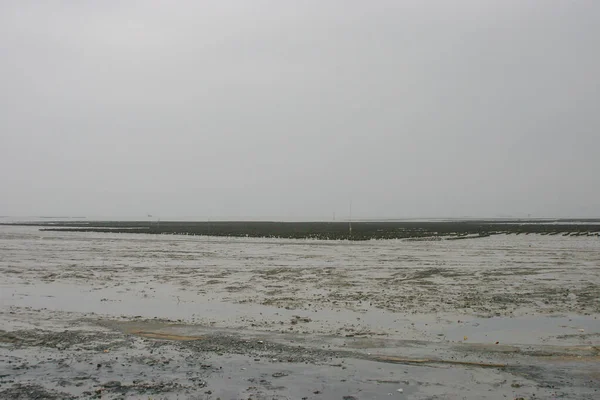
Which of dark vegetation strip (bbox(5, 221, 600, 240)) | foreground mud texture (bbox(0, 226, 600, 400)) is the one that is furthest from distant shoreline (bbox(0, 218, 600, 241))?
foreground mud texture (bbox(0, 226, 600, 400))

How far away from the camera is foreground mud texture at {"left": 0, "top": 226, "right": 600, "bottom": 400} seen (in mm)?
7746

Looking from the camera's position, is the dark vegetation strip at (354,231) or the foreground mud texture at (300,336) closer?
the foreground mud texture at (300,336)

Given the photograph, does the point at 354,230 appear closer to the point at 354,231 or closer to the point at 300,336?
the point at 354,231

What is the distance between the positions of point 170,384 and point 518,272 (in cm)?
2157

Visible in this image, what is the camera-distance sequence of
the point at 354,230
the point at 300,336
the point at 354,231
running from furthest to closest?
the point at 354,230 < the point at 354,231 < the point at 300,336

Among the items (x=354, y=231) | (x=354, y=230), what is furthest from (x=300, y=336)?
(x=354, y=230)

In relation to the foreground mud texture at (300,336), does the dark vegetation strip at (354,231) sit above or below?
above

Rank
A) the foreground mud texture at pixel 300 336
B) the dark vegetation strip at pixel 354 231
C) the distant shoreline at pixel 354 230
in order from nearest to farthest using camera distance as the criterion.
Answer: the foreground mud texture at pixel 300 336 → the distant shoreline at pixel 354 230 → the dark vegetation strip at pixel 354 231

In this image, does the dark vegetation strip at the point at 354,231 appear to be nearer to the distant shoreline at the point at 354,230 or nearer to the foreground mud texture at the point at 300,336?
the distant shoreline at the point at 354,230

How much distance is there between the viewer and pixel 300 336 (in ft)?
36.9

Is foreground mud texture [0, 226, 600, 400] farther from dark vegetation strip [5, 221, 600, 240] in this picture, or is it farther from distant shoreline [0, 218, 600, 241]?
dark vegetation strip [5, 221, 600, 240]

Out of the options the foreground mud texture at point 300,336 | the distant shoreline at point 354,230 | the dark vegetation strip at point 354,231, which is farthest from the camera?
the dark vegetation strip at point 354,231

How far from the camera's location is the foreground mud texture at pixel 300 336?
7.75 m

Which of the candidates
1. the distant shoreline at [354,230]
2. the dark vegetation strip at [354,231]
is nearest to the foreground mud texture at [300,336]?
the distant shoreline at [354,230]
